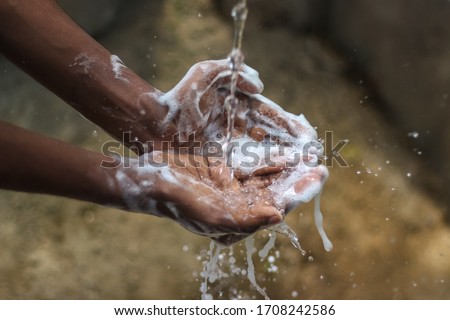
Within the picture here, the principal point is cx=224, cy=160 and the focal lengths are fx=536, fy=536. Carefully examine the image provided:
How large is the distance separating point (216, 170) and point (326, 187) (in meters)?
0.59

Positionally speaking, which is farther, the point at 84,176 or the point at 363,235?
the point at 363,235

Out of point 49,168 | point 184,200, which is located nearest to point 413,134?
point 184,200

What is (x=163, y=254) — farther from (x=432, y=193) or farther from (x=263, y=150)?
(x=432, y=193)

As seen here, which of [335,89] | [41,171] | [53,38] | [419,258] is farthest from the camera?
[335,89]

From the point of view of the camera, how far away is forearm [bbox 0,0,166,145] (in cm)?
93

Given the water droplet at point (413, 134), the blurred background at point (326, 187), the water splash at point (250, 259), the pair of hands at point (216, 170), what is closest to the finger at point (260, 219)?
the pair of hands at point (216, 170)

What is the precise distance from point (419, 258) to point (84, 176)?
37.7 inches

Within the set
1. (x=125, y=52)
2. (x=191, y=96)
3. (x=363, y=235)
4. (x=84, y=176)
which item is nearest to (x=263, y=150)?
(x=191, y=96)

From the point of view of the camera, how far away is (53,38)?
37.3 inches

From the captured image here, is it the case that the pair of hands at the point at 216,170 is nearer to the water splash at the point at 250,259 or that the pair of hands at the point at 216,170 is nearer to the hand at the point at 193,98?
the hand at the point at 193,98

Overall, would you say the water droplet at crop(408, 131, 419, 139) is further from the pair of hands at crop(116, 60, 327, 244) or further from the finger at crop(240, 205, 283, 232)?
the finger at crop(240, 205, 283, 232)

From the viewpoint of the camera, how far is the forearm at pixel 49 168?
0.71 meters

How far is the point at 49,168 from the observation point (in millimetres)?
734

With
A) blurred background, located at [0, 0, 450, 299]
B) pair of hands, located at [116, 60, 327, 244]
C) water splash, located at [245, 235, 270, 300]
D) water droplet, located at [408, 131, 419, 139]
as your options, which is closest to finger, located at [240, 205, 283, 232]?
pair of hands, located at [116, 60, 327, 244]
